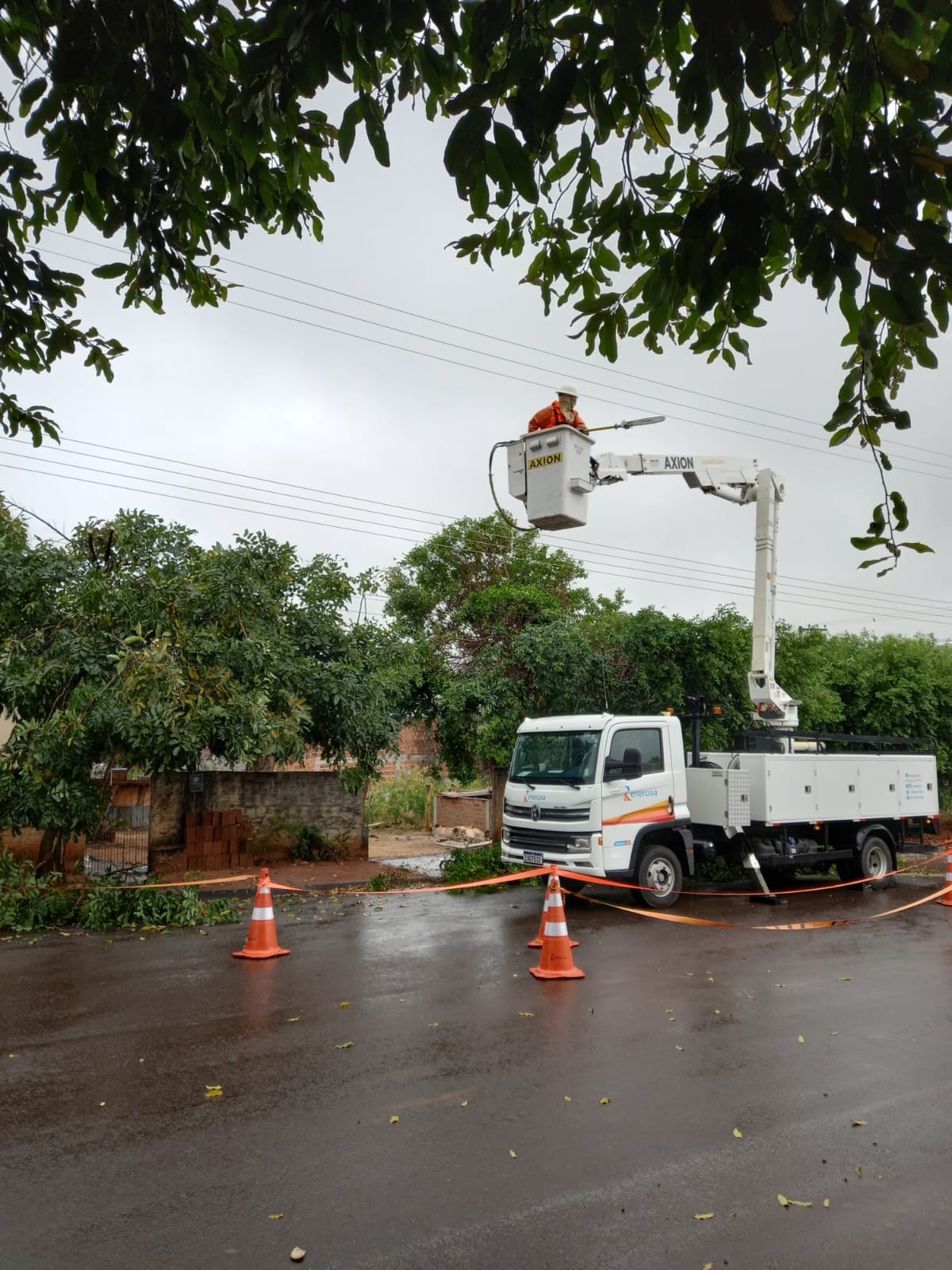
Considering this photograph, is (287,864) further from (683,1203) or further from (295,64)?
(295,64)

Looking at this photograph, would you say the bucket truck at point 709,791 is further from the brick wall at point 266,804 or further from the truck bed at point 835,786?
the brick wall at point 266,804

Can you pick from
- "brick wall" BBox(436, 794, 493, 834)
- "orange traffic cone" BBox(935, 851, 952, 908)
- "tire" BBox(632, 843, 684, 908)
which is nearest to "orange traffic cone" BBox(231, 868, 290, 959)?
"tire" BBox(632, 843, 684, 908)

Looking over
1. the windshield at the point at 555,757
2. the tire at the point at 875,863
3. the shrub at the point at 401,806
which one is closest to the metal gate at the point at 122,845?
the windshield at the point at 555,757

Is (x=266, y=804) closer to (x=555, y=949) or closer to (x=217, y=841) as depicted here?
(x=217, y=841)

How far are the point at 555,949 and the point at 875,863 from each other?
8818 millimetres

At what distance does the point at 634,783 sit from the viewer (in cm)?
1279

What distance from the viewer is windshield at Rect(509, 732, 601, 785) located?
12781mm

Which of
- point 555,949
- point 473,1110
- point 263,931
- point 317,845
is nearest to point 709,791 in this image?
point 555,949

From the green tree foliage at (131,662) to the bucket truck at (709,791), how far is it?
348 centimetres

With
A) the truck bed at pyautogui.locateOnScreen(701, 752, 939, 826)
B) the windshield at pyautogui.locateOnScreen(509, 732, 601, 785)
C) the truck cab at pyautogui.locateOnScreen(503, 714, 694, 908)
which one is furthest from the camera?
the truck bed at pyautogui.locateOnScreen(701, 752, 939, 826)

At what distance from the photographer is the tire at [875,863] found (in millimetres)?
15250

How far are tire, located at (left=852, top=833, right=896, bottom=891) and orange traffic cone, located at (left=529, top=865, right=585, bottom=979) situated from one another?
7.95m

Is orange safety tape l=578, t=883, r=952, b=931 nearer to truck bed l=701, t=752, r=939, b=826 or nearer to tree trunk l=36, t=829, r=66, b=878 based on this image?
truck bed l=701, t=752, r=939, b=826

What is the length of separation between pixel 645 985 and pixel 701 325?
5.98 meters
